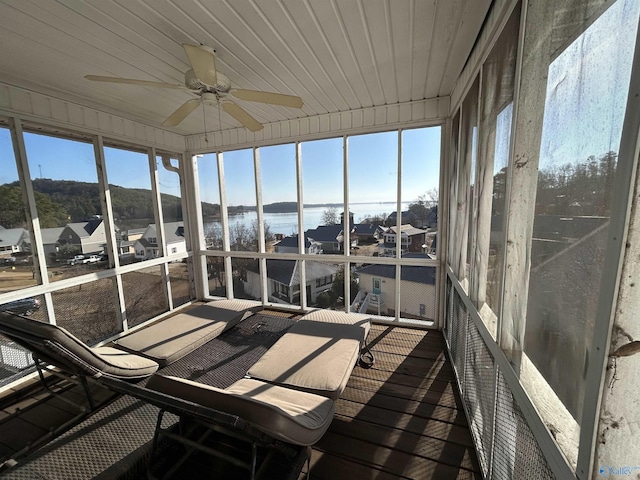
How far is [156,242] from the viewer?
443 cm

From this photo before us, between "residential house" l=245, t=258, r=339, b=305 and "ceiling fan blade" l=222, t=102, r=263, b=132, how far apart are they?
2384 millimetres

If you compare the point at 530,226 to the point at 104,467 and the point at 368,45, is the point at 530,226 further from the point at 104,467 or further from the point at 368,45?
the point at 104,467

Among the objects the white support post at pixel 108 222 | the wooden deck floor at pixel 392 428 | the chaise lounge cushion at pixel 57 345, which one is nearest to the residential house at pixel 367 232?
the wooden deck floor at pixel 392 428

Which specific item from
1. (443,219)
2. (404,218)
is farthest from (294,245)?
(443,219)

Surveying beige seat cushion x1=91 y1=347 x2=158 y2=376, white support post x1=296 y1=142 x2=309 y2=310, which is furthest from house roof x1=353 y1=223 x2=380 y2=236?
beige seat cushion x1=91 y1=347 x2=158 y2=376

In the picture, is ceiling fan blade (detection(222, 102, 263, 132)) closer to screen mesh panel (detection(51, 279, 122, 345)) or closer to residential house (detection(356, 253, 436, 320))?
residential house (detection(356, 253, 436, 320))

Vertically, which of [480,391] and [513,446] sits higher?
[513,446]

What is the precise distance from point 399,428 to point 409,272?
7.23 ft

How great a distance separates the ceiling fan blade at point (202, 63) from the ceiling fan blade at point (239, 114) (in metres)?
0.34

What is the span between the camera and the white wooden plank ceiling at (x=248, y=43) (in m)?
1.77

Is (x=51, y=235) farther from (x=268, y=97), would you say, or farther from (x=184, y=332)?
(x=268, y=97)

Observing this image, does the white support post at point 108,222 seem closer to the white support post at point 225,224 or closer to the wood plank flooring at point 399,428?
the white support post at point 225,224

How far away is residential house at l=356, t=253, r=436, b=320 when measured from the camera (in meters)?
3.88

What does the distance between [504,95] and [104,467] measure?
129 inches
